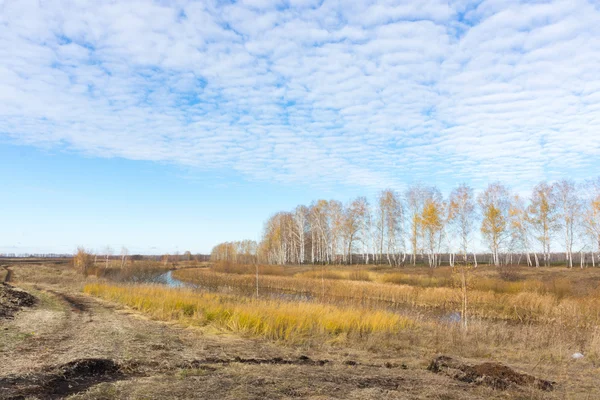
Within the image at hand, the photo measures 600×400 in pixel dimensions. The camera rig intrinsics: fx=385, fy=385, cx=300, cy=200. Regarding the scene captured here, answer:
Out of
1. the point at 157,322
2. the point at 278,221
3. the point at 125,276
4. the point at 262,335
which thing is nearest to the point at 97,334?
the point at 157,322

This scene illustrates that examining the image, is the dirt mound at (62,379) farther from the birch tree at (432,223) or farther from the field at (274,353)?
the birch tree at (432,223)

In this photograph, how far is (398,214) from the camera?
1970 inches

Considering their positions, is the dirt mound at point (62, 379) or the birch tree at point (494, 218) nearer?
the dirt mound at point (62, 379)

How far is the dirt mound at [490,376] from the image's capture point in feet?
20.5

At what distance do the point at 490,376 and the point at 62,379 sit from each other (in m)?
6.73

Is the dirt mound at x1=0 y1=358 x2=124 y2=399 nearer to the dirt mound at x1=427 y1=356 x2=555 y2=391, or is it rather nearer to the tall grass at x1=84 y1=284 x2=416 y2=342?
the tall grass at x1=84 y1=284 x2=416 y2=342

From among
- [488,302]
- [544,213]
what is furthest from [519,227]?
[488,302]

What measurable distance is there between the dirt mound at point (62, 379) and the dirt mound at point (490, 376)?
221 inches

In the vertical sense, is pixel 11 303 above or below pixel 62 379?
below

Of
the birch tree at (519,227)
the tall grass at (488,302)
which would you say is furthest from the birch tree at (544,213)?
the tall grass at (488,302)

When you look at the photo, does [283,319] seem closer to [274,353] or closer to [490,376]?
[274,353]

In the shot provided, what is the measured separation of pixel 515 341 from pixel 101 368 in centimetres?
1064

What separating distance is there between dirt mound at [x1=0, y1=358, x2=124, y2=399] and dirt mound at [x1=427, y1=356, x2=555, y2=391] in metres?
5.61

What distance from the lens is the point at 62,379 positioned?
5449mm
